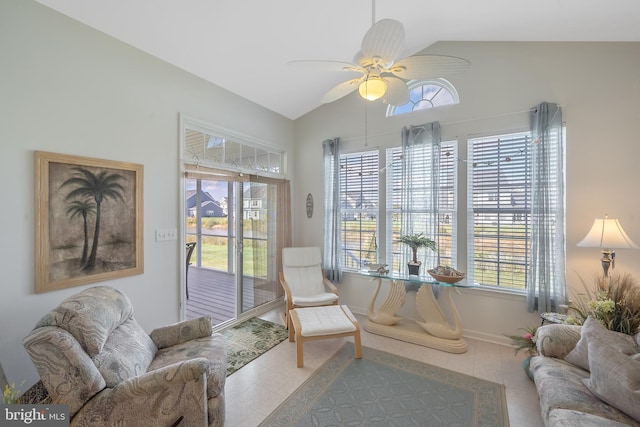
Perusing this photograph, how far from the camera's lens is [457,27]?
2.92m

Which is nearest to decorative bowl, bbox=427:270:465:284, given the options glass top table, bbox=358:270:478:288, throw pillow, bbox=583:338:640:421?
glass top table, bbox=358:270:478:288

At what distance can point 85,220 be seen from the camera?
220 cm

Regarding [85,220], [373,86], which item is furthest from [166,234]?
[373,86]

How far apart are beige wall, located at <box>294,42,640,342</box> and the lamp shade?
1.01 feet

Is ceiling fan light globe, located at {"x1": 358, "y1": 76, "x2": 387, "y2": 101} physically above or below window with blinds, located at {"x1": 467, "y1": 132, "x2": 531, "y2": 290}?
above

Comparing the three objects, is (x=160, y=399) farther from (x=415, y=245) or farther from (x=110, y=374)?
(x=415, y=245)

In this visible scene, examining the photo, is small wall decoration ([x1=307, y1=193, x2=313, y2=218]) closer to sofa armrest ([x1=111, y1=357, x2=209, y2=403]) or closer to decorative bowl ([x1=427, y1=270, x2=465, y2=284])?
decorative bowl ([x1=427, y1=270, x2=465, y2=284])

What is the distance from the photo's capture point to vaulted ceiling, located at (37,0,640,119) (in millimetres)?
2193

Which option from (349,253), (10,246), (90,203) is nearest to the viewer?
(10,246)

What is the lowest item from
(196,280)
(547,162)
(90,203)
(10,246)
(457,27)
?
(196,280)

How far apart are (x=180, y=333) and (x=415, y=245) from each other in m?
2.57

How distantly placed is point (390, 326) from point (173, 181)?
2955 mm

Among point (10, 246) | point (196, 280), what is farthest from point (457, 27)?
point (196, 280)

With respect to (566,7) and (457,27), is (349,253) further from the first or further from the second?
(566,7)
